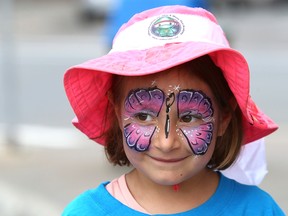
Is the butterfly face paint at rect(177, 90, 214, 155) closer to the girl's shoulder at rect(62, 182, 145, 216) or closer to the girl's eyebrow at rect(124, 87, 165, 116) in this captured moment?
the girl's eyebrow at rect(124, 87, 165, 116)

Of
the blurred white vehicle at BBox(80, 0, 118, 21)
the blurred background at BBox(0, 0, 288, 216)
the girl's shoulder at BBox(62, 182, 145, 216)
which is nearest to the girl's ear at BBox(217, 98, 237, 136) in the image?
the girl's shoulder at BBox(62, 182, 145, 216)

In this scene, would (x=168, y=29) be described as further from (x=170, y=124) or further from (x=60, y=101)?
(x=60, y=101)

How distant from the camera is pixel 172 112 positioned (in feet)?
8.18

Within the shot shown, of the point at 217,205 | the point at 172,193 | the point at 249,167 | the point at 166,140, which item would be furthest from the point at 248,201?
the point at 249,167

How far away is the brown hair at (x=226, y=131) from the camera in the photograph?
8.25ft

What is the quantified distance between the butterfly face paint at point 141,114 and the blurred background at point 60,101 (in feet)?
11.5

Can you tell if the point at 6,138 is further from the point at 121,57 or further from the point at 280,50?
the point at 280,50

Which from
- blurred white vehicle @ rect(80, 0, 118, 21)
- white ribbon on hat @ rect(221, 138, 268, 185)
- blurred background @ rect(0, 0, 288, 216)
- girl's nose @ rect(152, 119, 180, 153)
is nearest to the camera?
girl's nose @ rect(152, 119, 180, 153)

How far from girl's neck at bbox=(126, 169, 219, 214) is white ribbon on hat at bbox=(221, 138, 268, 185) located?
1.24 feet

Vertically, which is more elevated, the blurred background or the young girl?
the young girl

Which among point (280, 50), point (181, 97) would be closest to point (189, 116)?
point (181, 97)

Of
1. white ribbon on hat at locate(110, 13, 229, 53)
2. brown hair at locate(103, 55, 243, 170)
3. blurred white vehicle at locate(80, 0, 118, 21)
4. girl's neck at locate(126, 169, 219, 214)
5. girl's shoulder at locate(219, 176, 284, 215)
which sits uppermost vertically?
white ribbon on hat at locate(110, 13, 229, 53)

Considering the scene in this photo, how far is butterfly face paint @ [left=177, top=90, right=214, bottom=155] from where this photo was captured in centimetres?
250

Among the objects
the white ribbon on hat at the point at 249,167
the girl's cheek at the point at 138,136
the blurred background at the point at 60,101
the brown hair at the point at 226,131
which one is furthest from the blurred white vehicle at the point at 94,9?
the girl's cheek at the point at 138,136
